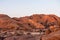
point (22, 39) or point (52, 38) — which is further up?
point (52, 38)

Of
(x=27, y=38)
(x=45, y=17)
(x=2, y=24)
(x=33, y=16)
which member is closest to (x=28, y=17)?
(x=33, y=16)

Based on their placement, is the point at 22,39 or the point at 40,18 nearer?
the point at 22,39

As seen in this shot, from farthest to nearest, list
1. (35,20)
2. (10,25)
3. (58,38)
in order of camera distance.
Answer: (35,20) < (10,25) < (58,38)

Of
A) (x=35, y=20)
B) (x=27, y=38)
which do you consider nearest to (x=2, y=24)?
(x=35, y=20)

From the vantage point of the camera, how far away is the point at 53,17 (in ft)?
339

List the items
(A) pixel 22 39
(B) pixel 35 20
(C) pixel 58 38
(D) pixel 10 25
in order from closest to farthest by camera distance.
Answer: (C) pixel 58 38
(A) pixel 22 39
(D) pixel 10 25
(B) pixel 35 20

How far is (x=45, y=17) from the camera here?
341 ft

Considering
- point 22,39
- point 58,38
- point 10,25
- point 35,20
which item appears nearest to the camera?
point 58,38

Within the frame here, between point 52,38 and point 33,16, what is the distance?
315 ft

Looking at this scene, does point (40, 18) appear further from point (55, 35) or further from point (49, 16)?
point (55, 35)

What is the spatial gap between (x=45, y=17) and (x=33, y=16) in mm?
7066

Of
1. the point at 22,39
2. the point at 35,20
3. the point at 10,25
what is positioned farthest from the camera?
the point at 35,20

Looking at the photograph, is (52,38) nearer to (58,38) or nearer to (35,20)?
(58,38)

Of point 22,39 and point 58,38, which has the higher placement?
point 58,38
